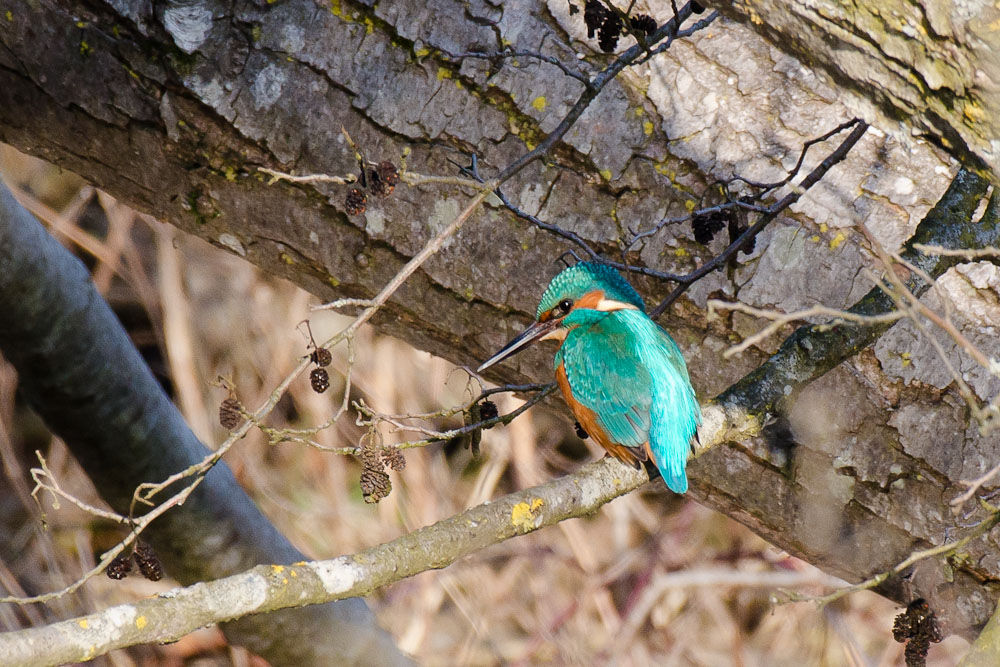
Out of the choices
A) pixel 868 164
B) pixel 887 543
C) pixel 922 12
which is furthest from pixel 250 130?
pixel 887 543

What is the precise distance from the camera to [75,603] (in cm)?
409

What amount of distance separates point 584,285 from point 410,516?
9.22 feet

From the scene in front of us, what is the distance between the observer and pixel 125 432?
2328 mm

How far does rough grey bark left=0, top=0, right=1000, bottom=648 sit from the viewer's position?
6.45 feet

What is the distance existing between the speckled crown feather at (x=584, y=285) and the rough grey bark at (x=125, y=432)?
3.26 feet

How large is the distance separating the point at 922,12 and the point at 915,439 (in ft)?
3.85

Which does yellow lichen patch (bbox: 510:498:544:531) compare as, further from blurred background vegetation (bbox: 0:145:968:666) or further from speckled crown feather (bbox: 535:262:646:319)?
blurred background vegetation (bbox: 0:145:968:666)

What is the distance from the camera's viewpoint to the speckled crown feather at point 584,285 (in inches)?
81.1

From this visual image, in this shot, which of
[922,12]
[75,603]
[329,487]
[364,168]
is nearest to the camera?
[922,12]

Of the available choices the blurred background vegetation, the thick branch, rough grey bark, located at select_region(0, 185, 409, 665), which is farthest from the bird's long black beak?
the blurred background vegetation

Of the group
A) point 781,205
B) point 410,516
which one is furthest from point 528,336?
point 410,516

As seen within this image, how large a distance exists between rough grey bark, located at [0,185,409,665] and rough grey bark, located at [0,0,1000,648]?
332 millimetres

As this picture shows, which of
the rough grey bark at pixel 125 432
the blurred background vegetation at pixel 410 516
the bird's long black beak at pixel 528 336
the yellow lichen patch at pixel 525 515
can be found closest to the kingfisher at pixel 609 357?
the bird's long black beak at pixel 528 336

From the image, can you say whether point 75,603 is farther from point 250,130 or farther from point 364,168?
point 364,168
